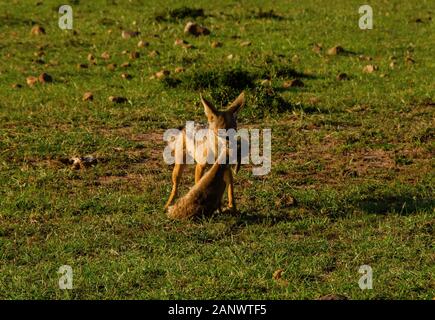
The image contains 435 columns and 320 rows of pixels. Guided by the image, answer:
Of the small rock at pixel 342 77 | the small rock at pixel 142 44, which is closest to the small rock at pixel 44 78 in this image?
the small rock at pixel 142 44

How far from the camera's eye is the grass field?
6.12 meters

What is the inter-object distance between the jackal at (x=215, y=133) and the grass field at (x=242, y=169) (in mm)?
218

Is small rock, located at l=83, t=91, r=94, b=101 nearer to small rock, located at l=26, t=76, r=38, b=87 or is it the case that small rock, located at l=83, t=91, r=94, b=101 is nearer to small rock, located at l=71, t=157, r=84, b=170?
small rock, located at l=26, t=76, r=38, b=87

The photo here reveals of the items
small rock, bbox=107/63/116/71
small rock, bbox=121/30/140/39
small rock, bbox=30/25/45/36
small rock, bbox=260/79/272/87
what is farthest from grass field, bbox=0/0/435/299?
small rock, bbox=30/25/45/36

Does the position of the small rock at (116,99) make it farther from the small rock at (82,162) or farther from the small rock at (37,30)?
the small rock at (37,30)

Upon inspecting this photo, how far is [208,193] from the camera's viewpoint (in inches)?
273

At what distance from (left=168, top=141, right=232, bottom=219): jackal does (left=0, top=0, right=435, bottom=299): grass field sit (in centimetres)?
11

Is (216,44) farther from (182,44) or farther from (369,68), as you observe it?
(369,68)

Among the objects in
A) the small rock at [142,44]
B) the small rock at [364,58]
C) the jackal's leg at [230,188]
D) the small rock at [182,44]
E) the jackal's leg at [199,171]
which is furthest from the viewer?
the small rock at [142,44]

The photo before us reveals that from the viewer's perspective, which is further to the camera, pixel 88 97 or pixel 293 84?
pixel 293 84

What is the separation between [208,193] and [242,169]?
1661mm

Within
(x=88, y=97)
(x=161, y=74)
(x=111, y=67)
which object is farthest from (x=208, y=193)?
(x=111, y=67)

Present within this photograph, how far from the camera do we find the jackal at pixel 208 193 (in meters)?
6.91

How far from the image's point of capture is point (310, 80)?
11922mm
